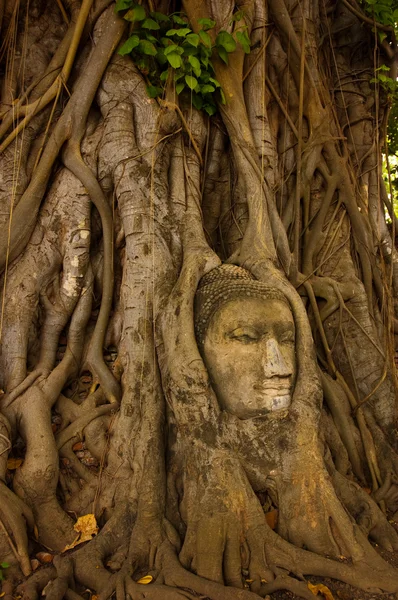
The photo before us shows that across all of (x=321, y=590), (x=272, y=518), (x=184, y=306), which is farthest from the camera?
(x=184, y=306)

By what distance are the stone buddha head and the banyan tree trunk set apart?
33mm

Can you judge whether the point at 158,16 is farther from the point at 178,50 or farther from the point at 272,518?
the point at 272,518

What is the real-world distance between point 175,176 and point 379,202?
2106 mm

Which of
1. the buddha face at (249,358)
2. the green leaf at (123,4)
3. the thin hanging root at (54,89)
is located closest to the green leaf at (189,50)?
the green leaf at (123,4)

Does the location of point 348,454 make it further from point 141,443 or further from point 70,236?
point 70,236

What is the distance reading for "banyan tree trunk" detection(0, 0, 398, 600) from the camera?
2.39 metres

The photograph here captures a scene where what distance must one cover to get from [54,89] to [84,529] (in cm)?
306

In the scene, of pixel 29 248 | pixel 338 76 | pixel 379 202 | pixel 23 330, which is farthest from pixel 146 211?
pixel 338 76

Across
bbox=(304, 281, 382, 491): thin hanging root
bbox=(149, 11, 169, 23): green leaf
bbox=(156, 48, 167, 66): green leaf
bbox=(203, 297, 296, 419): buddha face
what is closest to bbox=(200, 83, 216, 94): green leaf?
bbox=(156, 48, 167, 66): green leaf

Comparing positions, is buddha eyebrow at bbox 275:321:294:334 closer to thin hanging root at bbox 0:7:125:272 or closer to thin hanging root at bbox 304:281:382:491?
thin hanging root at bbox 304:281:382:491

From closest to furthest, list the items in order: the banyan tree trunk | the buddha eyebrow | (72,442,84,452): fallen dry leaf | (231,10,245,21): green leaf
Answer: the banyan tree trunk
the buddha eyebrow
(72,442,84,452): fallen dry leaf
(231,10,245,21): green leaf

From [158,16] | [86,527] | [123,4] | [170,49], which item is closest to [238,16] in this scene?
[158,16]

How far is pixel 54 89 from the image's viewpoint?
3.70 meters

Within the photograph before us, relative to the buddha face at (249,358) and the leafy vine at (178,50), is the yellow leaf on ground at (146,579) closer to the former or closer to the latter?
the buddha face at (249,358)
